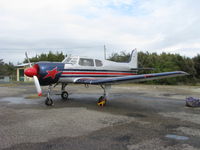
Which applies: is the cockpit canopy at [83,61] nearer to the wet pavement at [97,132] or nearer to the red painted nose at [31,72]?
the red painted nose at [31,72]

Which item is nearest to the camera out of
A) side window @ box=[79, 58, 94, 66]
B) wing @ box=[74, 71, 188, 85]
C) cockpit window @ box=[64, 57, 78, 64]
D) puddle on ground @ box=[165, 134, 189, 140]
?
puddle on ground @ box=[165, 134, 189, 140]

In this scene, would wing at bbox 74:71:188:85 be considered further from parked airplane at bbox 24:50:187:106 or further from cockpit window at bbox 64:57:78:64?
cockpit window at bbox 64:57:78:64

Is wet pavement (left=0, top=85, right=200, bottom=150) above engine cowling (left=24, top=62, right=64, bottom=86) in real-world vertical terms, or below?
below

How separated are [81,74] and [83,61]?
2.41ft

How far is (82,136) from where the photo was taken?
4344 mm

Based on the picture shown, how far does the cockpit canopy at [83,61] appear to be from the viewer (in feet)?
30.7

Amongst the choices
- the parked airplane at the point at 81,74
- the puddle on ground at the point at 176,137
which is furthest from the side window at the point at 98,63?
the puddle on ground at the point at 176,137

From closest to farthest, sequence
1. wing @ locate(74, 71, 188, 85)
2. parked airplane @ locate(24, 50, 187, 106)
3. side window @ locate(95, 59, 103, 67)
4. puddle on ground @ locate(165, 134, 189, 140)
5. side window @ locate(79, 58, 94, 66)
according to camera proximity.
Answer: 1. puddle on ground @ locate(165, 134, 189, 140)
2. wing @ locate(74, 71, 188, 85)
3. parked airplane @ locate(24, 50, 187, 106)
4. side window @ locate(79, 58, 94, 66)
5. side window @ locate(95, 59, 103, 67)

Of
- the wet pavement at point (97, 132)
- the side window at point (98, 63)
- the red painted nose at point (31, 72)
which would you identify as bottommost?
the wet pavement at point (97, 132)

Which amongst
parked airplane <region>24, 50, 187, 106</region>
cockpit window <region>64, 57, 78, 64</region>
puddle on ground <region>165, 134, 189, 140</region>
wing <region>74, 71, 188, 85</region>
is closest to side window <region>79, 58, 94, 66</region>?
parked airplane <region>24, 50, 187, 106</region>

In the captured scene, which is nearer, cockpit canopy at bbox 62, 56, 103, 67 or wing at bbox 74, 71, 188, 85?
wing at bbox 74, 71, 188, 85

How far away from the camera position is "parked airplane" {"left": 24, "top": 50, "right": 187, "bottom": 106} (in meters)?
7.89

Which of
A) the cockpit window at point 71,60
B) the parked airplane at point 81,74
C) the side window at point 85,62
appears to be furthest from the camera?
the side window at point 85,62

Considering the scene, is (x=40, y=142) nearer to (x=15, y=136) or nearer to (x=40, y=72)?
(x=15, y=136)
